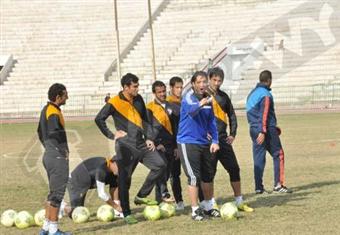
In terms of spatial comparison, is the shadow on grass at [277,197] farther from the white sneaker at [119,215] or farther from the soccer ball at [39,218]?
the soccer ball at [39,218]

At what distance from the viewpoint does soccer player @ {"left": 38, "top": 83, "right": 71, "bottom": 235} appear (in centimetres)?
838

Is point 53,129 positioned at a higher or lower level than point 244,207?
higher

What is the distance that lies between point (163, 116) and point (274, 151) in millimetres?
2231

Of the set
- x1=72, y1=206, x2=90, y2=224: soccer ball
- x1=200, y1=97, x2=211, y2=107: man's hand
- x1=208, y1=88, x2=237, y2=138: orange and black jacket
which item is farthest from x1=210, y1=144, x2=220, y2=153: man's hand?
x1=72, y1=206, x2=90, y2=224: soccer ball

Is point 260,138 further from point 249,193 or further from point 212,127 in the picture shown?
point 212,127

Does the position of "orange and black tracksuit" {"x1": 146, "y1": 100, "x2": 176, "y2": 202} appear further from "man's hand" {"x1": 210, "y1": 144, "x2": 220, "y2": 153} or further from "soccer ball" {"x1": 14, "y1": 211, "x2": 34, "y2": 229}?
"soccer ball" {"x1": 14, "y1": 211, "x2": 34, "y2": 229}

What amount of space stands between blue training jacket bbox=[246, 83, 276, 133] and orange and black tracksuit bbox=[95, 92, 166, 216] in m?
2.41

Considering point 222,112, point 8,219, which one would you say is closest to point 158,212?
point 222,112

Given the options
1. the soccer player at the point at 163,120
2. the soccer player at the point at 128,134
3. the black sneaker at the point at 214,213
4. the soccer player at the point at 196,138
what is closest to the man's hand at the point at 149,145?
the soccer player at the point at 128,134

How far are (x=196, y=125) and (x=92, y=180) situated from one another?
1.96 meters

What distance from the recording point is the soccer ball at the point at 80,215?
374 inches

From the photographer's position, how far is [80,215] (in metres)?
9.52

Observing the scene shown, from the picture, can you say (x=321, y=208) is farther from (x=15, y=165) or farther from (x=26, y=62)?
(x=26, y=62)

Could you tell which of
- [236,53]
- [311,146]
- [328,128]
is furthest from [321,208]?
[236,53]
